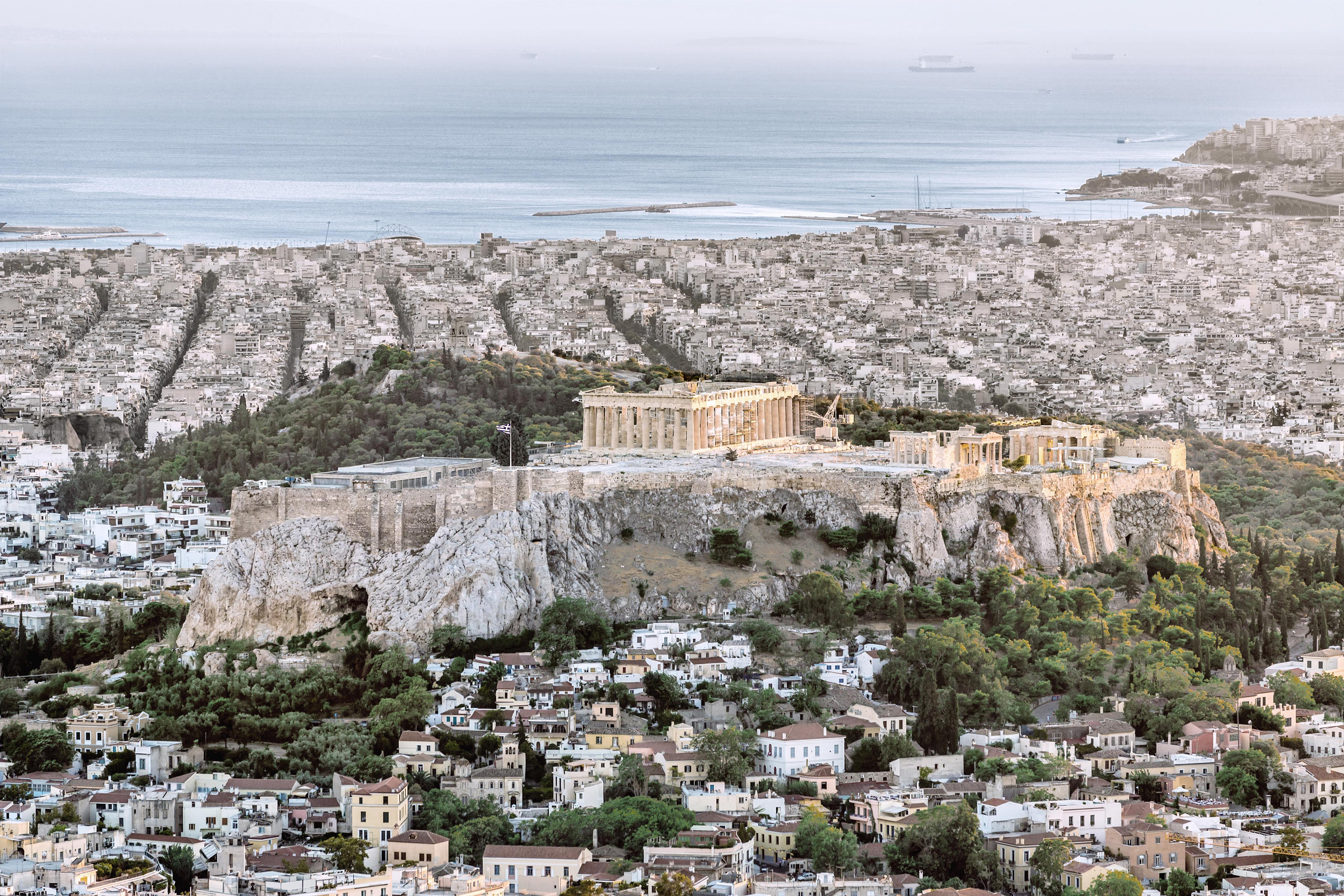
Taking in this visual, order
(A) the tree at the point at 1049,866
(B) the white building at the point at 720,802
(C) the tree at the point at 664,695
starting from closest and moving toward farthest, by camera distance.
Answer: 1. (A) the tree at the point at 1049,866
2. (B) the white building at the point at 720,802
3. (C) the tree at the point at 664,695

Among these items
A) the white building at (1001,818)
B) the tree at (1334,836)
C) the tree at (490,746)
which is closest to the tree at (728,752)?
the tree at (490,746)

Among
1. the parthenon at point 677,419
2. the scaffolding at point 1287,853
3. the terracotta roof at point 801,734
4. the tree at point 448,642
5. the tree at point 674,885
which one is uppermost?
the parthenon at point 677,419

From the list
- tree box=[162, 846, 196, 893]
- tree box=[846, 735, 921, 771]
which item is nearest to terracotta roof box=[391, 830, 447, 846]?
tree box=[162, 846, 196, 893]

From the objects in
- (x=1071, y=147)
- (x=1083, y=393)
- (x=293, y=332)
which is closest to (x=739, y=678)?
(x=1083, y=393)

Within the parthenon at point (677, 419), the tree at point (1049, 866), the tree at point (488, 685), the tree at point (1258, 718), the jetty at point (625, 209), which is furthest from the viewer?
the jetty at point (625, 209)

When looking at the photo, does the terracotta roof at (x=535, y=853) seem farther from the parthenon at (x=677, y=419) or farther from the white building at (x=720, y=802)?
the parthenon at (x=677, y=419)

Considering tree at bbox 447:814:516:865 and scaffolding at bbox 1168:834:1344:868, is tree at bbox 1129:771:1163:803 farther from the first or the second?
tree at bbox 447:814:516:865
